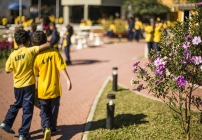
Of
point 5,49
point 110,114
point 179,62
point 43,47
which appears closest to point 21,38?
point 43,47

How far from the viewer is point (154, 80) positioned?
4191 millimetres

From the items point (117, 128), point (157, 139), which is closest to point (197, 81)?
point (157, 139)

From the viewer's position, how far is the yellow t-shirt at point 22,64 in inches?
188

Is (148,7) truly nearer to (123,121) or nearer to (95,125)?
(123,121)

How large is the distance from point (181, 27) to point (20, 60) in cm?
248

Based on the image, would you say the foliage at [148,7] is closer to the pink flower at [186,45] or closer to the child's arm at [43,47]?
the child's arm at [43,47]

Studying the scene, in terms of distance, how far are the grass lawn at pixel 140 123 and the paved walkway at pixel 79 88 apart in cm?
36

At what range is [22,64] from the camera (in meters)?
4.79

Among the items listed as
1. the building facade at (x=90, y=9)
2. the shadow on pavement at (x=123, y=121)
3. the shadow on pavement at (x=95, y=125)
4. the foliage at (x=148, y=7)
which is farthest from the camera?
the building facade at (x=90, y=9)

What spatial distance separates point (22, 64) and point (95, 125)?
1.96m

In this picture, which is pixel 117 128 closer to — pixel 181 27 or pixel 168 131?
pixel 168 131

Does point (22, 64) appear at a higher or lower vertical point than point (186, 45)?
lower

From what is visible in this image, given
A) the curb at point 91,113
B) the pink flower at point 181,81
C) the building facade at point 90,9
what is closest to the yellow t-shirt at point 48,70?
the curb at point 91,113

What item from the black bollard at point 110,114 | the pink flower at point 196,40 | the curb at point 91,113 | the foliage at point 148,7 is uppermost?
the foliage at point 148,7
